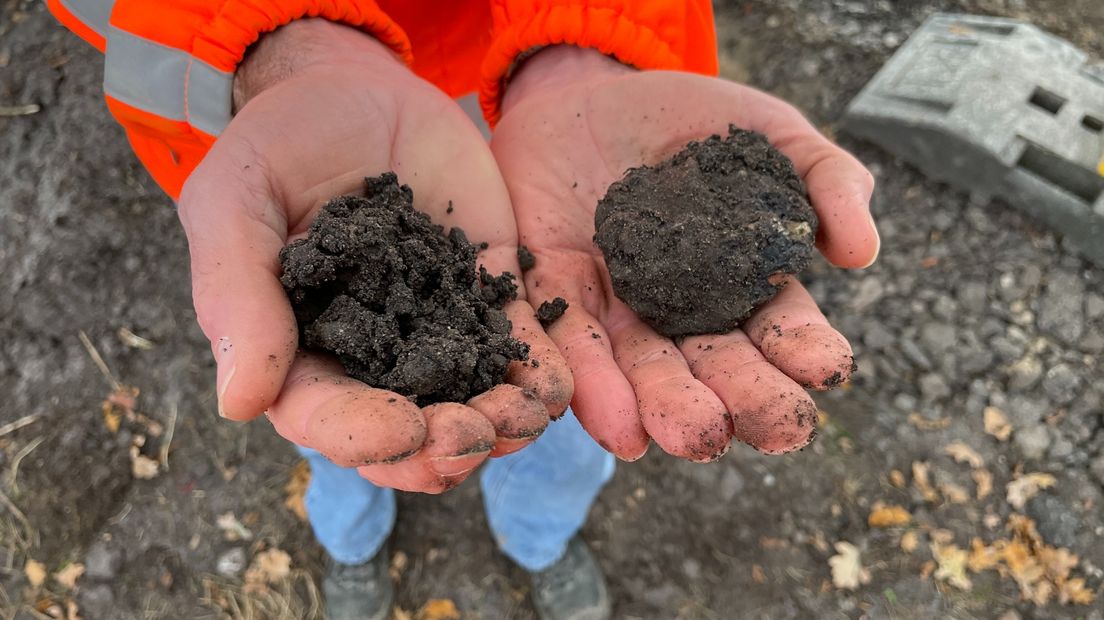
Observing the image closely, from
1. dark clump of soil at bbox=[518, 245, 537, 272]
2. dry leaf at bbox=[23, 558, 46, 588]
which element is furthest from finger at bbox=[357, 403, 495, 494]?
dry leaf at bbox=[23, 558, 46, 588]

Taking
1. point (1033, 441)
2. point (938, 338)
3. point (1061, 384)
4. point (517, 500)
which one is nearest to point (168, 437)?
point (517, 500)

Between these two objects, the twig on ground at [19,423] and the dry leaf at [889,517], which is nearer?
the dry leaf at [889,517]

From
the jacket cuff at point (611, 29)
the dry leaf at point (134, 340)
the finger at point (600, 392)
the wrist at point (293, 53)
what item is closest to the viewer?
the finger at point (600, 392)

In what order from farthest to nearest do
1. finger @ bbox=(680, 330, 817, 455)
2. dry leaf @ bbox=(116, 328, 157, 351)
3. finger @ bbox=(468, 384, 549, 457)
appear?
dry leaf @ bbox=(116, 328, 157, 351), finger @ bbox=(680, 330, 817, 455), finger @ bbox=(468, 384, 549, 457)

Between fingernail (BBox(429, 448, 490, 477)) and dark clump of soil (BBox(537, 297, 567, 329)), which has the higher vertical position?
fingernail (BBox(429, 448, 490, 477))

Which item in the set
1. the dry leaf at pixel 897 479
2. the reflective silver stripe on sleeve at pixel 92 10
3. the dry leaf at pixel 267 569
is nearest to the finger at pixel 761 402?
the dry leaf at pixel 897 479

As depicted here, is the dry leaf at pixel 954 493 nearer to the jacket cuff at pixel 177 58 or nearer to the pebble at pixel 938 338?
the pebble at pixel 938 338

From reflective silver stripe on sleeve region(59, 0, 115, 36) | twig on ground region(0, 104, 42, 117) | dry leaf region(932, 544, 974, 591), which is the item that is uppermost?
reflective silver stripe on sleeve region(59, 0, 115, 36)

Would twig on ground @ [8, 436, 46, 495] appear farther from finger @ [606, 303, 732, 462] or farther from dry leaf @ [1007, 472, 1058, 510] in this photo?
dry leaf @ [1007, 472, 1058, 510]
